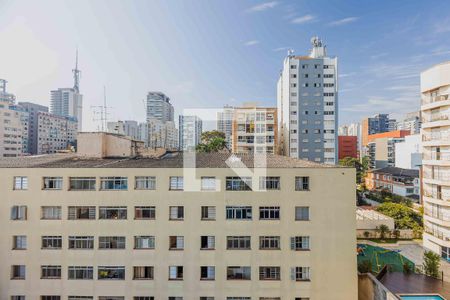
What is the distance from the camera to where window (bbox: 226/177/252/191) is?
14039 mm

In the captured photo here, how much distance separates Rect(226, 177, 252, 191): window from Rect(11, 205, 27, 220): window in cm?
1123

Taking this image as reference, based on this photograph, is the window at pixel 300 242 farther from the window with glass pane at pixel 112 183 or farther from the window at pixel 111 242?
the window with glass pane at pixel 112 183

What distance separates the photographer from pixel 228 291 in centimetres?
1356

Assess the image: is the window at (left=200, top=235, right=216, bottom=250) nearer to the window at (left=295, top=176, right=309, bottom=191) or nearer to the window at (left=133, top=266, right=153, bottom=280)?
the window at (left=133, top=266, right=153, bottom=280)

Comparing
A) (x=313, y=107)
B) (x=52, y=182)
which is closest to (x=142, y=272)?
(x=52, y=182)

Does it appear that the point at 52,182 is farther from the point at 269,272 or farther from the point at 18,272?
the point at 269,272

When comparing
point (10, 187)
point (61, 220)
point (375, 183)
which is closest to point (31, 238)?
point (61, 220)

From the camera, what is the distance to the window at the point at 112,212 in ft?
46.2

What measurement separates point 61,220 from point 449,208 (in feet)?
89.6

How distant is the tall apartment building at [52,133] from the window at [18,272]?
72.1m

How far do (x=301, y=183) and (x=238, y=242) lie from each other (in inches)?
184

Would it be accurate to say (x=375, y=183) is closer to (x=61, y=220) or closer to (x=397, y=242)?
(x=397, y=242)

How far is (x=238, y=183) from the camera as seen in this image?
14.1 meters

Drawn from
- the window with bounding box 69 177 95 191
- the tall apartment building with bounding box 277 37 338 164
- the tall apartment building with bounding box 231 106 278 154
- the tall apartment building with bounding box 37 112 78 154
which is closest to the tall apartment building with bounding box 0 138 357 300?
the window with bounding box 69 177 95 191
